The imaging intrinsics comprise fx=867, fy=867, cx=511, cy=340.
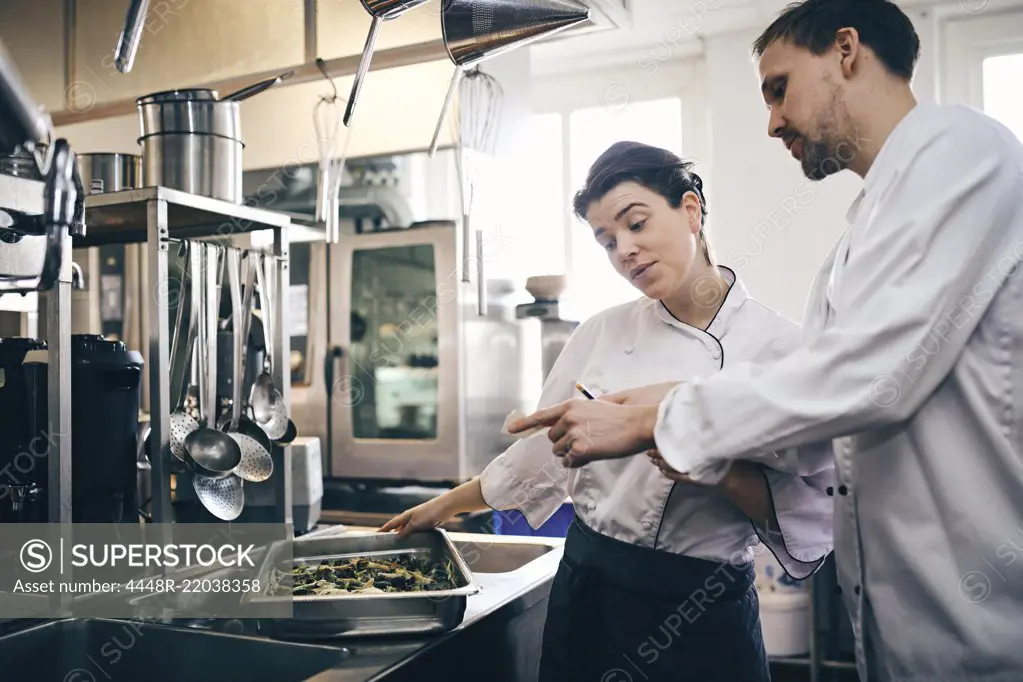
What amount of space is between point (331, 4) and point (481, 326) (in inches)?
52.7

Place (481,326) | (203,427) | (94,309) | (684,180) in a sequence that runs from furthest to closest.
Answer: (94,309), (481,326), (203,427), (684,180)

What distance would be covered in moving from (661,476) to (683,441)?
0.39m

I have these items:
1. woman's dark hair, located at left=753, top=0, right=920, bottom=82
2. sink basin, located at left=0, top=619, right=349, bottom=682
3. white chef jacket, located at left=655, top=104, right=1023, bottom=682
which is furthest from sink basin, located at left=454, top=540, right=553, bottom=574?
woman's dark hair, located at left=753, top=0, right=920, bottom=82

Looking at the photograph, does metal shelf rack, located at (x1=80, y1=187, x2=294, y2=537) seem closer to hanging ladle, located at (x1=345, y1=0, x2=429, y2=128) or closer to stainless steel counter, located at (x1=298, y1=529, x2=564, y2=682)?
stainless steel counter, located at (x1=298, y1=529, x2=564, y2=682)

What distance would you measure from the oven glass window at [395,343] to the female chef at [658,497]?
65.9 inches

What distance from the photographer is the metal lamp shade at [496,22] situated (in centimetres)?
152

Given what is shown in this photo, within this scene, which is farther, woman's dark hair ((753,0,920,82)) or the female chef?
the female chef

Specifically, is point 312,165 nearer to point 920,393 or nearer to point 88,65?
point 88,65

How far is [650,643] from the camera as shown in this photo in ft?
4.91

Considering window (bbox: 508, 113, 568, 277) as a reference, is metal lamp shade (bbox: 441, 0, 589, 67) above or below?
below

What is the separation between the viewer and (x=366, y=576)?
1.56 m

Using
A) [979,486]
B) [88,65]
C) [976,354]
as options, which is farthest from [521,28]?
[88,65]

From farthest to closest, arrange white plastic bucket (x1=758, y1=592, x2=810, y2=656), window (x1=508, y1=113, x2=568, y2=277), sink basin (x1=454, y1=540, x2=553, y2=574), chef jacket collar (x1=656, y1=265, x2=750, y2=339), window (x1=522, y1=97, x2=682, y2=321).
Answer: window (x1=508, y1=113, x2=568, y2=277) → window (x1=522, y1=97, x2=682, y2=321) → white plastic bucket (x1=758, y1=592, x2=810, y2=656) → sink basin (x1=454, y1=540, x2=553, y2=574) → chef jacket collar (x1=656, y1=265, x2=750, y2=339)

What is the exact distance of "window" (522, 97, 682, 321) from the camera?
4.47 meters
